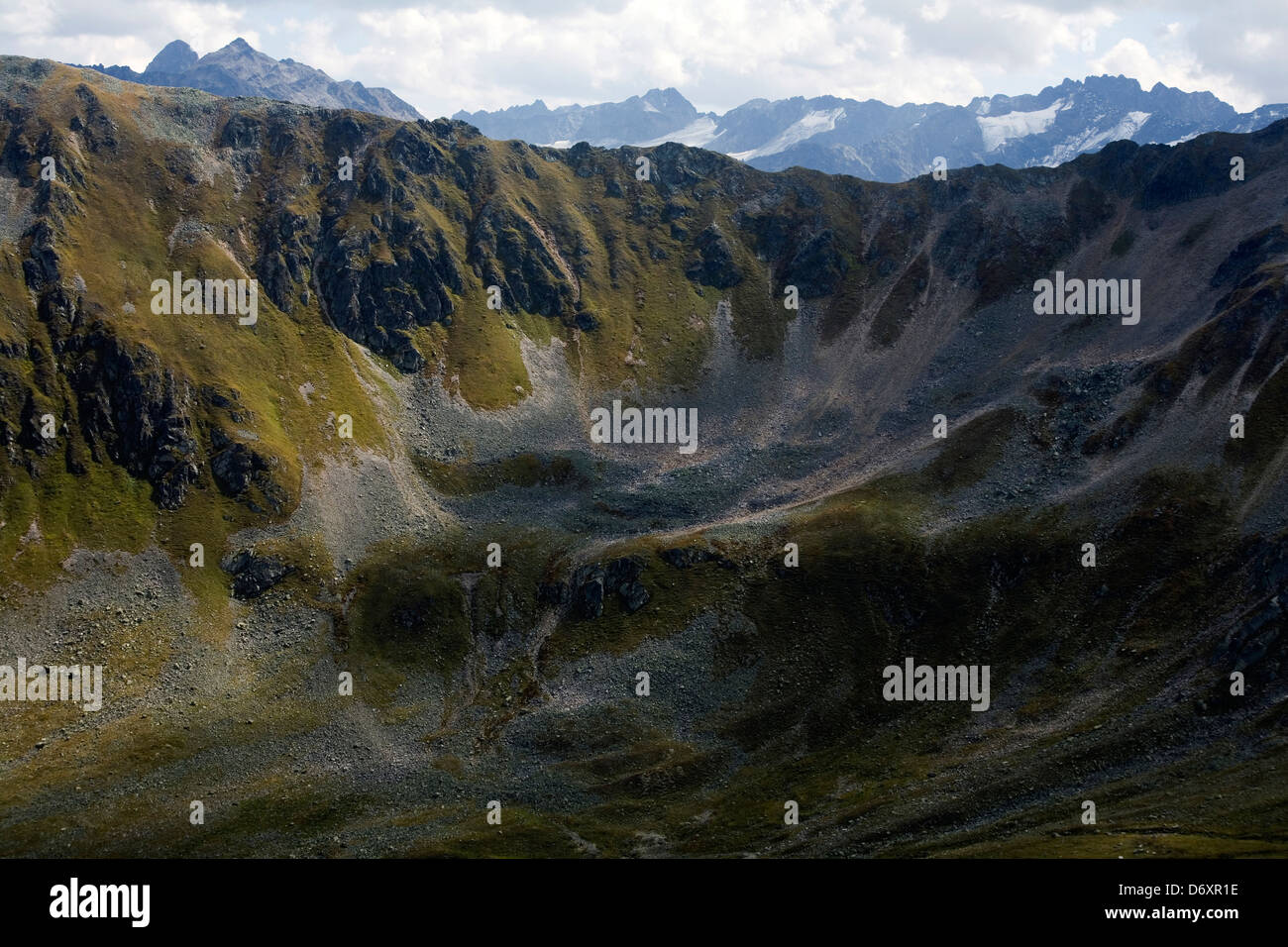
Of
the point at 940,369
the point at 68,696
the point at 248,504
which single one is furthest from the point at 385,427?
the point at 940,369

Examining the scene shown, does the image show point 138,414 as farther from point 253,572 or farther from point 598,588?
point 598,588

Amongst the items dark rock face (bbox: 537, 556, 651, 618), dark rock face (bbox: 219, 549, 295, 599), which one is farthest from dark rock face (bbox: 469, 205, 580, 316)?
dark rock face (bbox: 537, 556, 651, 618)

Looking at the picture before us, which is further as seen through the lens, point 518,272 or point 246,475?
point 518,272

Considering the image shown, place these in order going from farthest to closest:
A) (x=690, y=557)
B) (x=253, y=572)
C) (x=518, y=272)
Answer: (x=518, y=272) → (x=253, y=572) → (x=690, y=557)

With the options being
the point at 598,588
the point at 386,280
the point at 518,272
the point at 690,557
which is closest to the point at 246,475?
the point at 598,588

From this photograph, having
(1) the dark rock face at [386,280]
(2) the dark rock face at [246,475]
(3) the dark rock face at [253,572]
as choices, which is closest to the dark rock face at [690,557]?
(3) the dark rock face at [253,572]

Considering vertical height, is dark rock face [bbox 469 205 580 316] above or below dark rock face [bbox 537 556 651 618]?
above

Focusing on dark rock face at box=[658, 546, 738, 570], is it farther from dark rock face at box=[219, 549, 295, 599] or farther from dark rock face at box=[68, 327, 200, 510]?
dark rock face at box=[68, 327, 200, 510]
